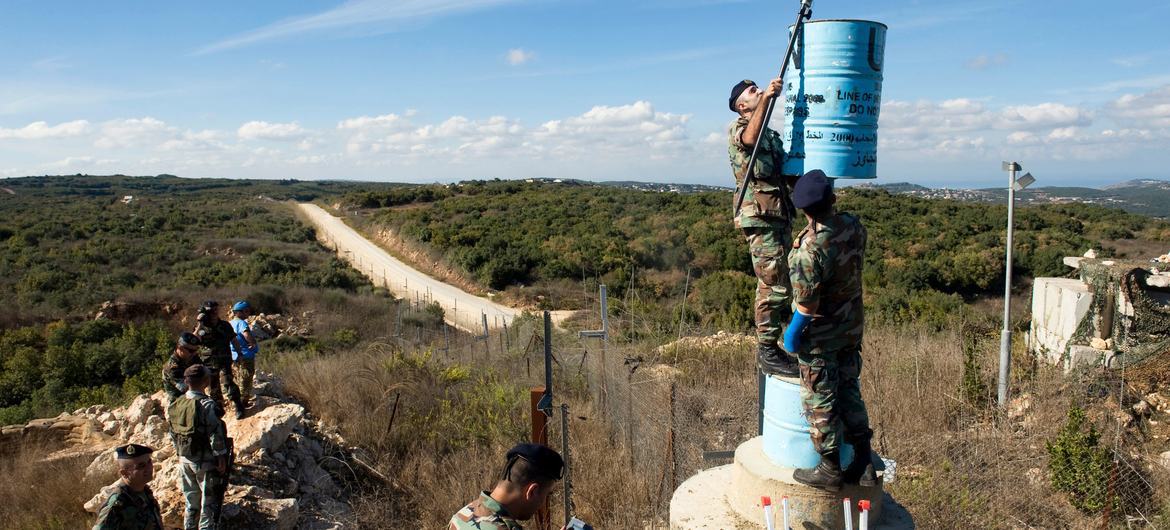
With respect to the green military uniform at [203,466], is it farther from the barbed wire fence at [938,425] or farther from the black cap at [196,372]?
the barbed wire fence at [938,425]

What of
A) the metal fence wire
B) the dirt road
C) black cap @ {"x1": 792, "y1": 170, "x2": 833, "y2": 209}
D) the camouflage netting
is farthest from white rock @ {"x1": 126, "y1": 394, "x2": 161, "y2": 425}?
the camouflage netting

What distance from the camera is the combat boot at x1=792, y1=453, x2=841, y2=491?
135 inches

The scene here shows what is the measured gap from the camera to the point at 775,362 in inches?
151

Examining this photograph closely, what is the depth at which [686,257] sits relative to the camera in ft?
86.9

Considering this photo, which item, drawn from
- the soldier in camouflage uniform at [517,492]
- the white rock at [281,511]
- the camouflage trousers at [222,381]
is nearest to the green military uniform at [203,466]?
the white rock at [281,511]

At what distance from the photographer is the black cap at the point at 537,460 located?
9.40ft

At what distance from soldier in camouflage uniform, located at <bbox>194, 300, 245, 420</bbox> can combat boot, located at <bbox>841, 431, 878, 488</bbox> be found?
5874 mm

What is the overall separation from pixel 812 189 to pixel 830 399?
1.01m

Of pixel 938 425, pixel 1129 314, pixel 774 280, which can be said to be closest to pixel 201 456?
pixel 774 280

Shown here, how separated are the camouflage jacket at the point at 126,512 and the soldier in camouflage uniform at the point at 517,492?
8.75 feet

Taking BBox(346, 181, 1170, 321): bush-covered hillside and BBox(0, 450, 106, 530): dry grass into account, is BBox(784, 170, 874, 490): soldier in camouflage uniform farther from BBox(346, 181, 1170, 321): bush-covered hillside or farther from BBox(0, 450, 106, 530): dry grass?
BBox(346, 181, 1170, 321): bush-covered hillside

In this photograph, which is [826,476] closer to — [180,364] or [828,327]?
[828,327]

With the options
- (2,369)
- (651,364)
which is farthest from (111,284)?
(651,364)

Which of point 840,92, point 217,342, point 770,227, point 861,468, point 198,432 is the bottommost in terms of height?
point 198,432
